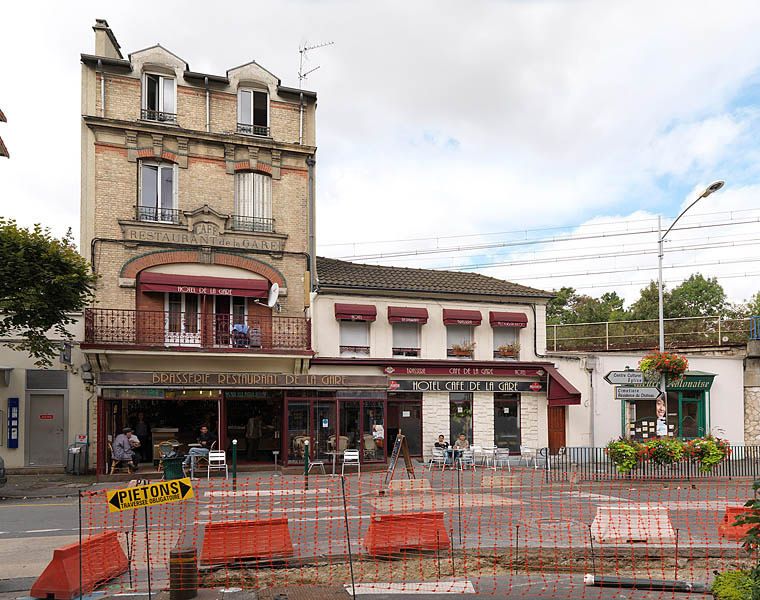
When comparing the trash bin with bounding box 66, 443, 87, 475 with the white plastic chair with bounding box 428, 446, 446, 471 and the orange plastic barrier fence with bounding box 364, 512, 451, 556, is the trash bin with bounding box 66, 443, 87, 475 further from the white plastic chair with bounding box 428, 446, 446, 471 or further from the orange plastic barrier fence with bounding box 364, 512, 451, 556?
the orange plastic barrier fence with bounding box 364, 512, 451, 556

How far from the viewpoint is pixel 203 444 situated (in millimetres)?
22219

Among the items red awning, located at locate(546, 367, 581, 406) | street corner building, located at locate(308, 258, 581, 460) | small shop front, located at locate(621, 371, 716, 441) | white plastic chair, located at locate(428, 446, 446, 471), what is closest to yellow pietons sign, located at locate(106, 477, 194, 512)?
street corner building, located at locate(308, 258, 581, 460)

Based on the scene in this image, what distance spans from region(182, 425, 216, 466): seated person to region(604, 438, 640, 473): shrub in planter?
11.5 m

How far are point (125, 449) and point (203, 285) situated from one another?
544 cm

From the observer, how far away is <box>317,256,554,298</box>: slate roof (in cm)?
2517

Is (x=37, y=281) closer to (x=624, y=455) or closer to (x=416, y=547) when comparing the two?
(x=416, y=547)

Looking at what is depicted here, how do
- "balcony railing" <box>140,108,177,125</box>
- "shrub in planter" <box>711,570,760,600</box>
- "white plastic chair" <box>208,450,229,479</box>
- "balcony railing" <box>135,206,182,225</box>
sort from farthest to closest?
1. "balcony railing" <box>140,108,177,125</box>
2. "balcony railing" <box>135,206,182,225</box>
3. "white plastic chair" <box>208,450,229,479</box>
4. "shrub in planter" <box>711,570,760,600</box>

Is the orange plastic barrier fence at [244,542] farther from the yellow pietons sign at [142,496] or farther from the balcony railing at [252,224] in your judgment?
the balcony railing at [252,224]

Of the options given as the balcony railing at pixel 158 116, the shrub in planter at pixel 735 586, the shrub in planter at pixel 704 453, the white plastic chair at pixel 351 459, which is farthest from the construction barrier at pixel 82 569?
the balcony railing at pixel 158 116

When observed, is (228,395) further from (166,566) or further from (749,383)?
(749,383)

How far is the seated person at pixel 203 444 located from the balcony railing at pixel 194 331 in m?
2.64

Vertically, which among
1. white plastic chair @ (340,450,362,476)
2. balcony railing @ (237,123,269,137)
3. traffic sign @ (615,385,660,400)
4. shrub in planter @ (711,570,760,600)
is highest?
balcony railing @ (237,123,269,137)

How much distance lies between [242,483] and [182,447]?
430 cm

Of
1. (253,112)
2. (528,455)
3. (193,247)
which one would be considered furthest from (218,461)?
(253,112)
